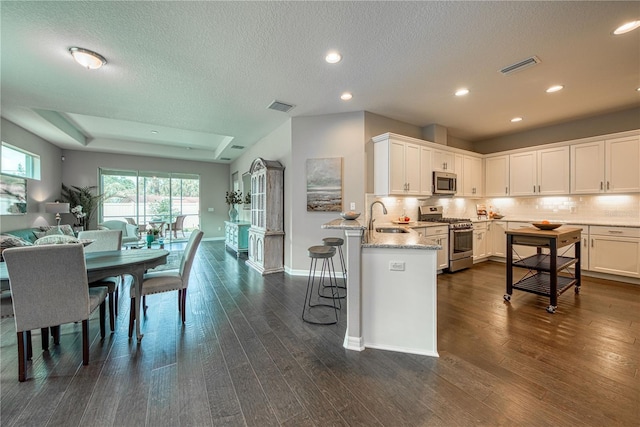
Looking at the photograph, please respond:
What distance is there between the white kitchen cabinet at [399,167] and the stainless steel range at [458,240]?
0.59 m

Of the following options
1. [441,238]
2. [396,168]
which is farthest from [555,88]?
[441,238]

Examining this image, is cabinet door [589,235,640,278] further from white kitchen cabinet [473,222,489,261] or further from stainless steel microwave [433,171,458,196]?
stainless steel microwave [433,171,458,196]

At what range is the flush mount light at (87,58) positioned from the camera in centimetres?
251

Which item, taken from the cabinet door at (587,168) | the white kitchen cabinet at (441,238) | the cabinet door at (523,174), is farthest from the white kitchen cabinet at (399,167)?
the cabinet door at (587,168)

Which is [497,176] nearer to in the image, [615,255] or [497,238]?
[497,238]

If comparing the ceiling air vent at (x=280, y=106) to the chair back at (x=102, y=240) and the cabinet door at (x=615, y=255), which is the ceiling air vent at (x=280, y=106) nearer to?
the chair back at (x=102, y=240)

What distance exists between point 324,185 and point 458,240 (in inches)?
106

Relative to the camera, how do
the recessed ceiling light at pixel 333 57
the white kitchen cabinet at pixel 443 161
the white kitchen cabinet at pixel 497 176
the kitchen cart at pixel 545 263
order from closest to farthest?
the recessed ceiling light at pixel 333 57, the kitchen cart at pixel 545 263, the white kitchen cabinet at pixel 443 161, the white kitchen cabinet at pixel 497 176

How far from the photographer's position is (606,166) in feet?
14.3

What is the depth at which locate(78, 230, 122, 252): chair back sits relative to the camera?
3191 mm

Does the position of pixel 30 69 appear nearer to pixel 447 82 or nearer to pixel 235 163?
pixel 447 82

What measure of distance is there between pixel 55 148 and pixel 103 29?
6.78 metres

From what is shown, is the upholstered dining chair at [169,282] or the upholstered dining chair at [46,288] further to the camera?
the upholstered dining chair at [169,282]

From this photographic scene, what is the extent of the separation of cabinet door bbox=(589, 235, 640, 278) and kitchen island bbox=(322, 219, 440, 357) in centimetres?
416
